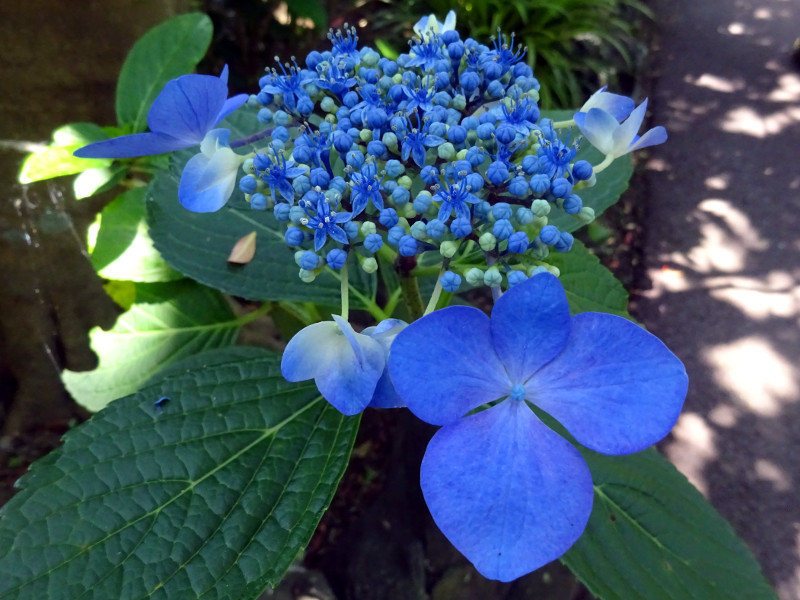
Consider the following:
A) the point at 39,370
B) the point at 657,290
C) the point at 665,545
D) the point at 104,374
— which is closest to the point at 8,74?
the point at 104,374

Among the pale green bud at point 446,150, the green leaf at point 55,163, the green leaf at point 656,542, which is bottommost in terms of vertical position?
the green leaf at point 656,542

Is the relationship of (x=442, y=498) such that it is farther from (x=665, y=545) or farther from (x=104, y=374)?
(x=104, y=374)

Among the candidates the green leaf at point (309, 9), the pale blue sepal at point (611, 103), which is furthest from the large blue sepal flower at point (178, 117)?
the green leaf at point (309, 9)

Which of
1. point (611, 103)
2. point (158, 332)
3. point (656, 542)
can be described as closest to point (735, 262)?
point (656, 542)

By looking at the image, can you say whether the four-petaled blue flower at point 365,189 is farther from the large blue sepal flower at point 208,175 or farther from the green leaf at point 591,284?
the green leaf at point 591,284

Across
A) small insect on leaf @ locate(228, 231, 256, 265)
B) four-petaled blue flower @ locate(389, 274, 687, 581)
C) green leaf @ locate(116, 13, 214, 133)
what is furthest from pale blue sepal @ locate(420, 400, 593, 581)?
green leaf @ locate(116, 13, 214, 133)

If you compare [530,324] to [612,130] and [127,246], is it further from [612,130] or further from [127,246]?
[127,246]

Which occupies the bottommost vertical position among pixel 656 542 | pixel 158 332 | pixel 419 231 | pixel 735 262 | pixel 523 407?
pixel 735 262

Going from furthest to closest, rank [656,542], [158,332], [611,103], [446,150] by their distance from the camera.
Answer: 1. [158,332]
2. [656,542]
3. [611,103]
4. [446,150]
